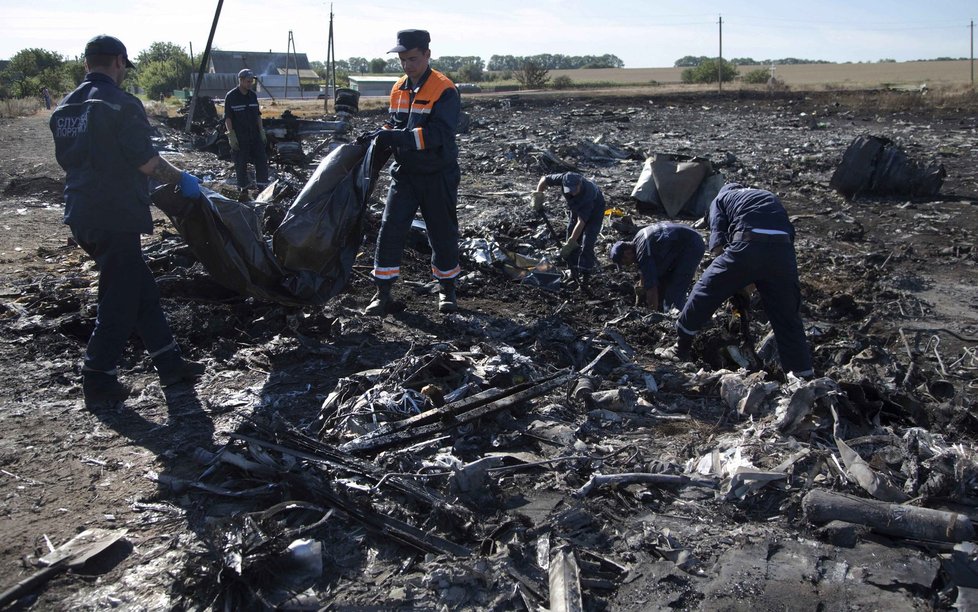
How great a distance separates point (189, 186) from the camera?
3.94m

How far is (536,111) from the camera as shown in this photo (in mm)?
24828

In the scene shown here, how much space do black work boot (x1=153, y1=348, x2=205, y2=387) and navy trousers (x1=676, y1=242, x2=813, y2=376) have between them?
319 centimetres

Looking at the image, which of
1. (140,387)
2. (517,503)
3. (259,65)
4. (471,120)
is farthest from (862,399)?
(259,65)

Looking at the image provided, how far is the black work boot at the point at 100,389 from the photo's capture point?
3.62 m

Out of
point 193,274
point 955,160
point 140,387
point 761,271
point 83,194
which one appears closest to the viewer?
point 83,194

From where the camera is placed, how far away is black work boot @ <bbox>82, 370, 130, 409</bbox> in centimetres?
362

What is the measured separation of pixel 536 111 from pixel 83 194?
22.5 meters

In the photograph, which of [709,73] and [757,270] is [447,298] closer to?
[757,270]

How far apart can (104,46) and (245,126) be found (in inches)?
257

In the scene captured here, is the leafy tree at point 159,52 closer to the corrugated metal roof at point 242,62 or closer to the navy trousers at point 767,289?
the corrugated metal roof at point 242,62

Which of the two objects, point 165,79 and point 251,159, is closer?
point 251,159

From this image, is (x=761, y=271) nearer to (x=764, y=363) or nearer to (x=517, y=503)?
(x=764, y=363)

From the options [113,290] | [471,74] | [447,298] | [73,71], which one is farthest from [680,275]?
[471,74]

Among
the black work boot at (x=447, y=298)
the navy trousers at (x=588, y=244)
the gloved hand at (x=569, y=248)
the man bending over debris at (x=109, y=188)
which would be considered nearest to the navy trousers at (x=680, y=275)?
the navy trousers at (x=588, y=244)
